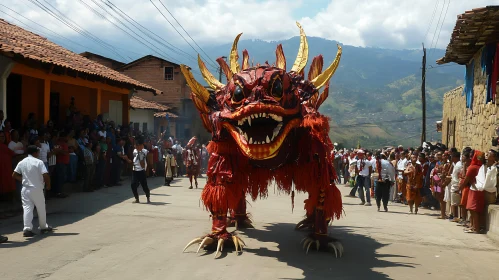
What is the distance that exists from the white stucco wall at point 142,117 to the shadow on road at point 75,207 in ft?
39.9

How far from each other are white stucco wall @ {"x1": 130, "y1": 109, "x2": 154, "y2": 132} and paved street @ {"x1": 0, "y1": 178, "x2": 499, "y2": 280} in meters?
16.1

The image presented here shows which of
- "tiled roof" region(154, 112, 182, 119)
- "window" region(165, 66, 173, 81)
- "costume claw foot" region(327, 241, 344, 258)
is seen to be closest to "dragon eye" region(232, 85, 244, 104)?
"costume claw foot" region(327, 241, 344, 258)

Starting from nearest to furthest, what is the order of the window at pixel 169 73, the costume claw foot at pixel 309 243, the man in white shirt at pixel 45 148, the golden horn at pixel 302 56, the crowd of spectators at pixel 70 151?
the costume claw foot at pixel 309 243 < the golden horn at pixel 302 56 < the crowd of spectators at pixel 70 151 < the man in white shirt at pixel 45 148 < the window at pixel 169 73

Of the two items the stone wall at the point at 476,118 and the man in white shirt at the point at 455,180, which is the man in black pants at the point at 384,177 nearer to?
the man in white shirt at the point at 455,180

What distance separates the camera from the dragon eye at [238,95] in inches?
243

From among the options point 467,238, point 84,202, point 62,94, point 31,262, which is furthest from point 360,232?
point 62,94

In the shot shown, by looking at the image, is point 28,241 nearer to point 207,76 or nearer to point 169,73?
point 207,76

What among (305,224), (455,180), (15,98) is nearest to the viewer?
(305,224)

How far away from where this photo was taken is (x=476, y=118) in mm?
13523

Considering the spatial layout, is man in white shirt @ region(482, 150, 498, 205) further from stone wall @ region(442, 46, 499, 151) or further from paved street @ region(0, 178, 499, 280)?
stone wall @ region(442, 46, 499, 151)

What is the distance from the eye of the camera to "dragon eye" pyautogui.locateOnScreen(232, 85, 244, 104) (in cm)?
618

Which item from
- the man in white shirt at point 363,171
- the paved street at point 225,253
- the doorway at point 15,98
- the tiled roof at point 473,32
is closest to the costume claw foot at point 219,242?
the paved street at point 225,253

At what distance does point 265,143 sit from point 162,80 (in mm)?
28558

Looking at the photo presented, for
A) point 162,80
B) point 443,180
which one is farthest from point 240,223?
point 162,80
